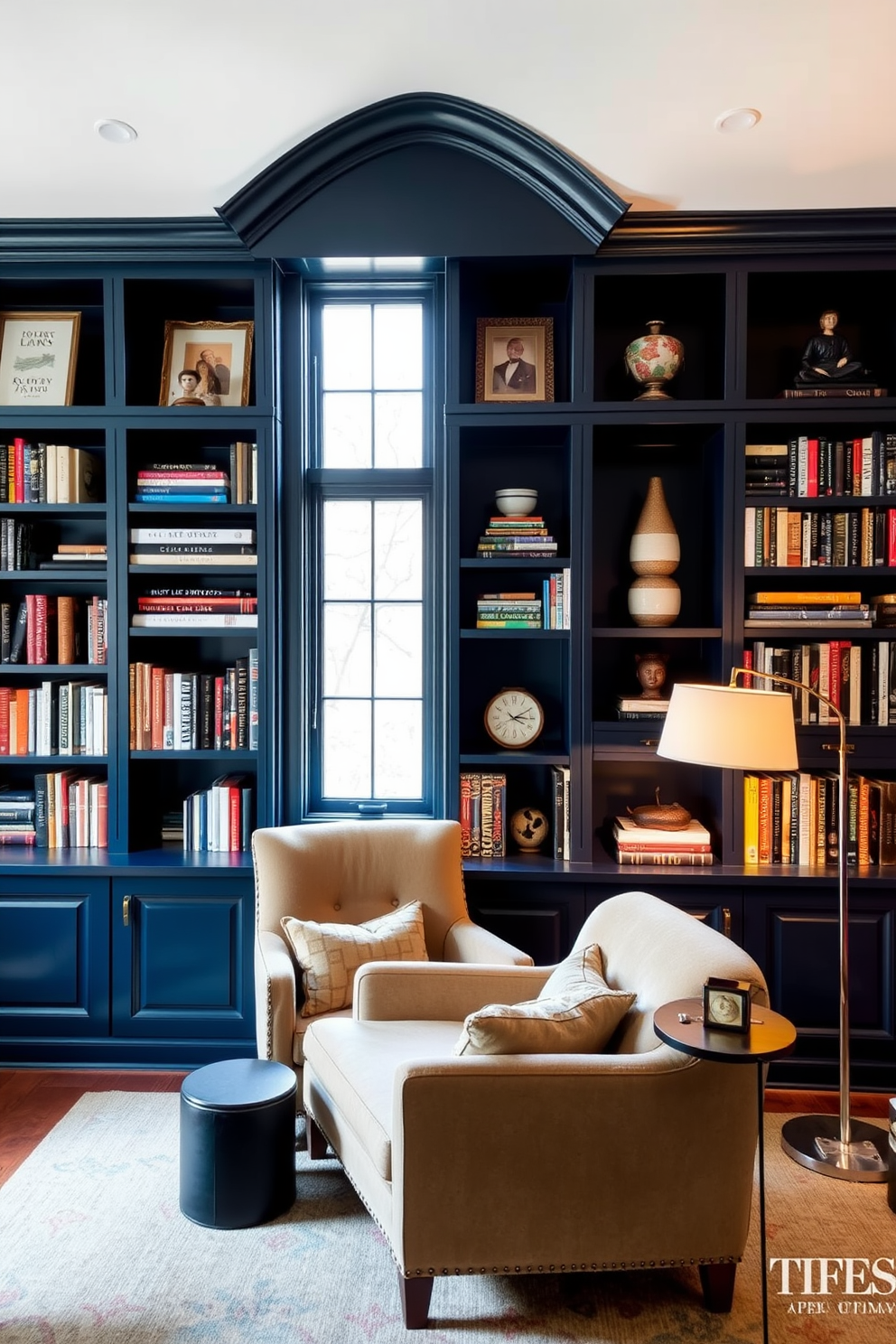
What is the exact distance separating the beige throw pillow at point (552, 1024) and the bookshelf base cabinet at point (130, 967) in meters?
1.38

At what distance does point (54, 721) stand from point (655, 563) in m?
2.17

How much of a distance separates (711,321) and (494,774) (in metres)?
1.83

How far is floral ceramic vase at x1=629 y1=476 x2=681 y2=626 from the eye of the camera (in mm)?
Answer: 3146

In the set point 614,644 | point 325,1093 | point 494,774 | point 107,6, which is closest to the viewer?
point 107,6

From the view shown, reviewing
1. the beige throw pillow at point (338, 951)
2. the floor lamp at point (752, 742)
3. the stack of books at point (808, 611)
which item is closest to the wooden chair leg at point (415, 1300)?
the beige throw pillow at point (338, 951)

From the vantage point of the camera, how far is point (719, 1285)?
1.95m

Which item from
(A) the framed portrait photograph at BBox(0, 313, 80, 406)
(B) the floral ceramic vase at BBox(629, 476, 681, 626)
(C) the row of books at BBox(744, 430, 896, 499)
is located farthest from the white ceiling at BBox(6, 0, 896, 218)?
(B) the floral ceramic vase at BBox(629, 476, 681, 626)

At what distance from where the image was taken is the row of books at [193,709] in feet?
10.5

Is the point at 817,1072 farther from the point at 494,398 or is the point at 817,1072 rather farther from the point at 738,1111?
the point at 494,398

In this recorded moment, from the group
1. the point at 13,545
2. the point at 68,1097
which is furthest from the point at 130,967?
the point at 13,545

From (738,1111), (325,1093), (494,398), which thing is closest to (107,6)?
(494,398)

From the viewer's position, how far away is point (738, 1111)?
1874 millimetres

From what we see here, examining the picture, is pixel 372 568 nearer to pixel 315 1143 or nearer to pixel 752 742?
pixel 752 742

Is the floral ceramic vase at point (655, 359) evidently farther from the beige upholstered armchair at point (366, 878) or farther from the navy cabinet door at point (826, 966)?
the navy cabinet door at point (826, 966)
